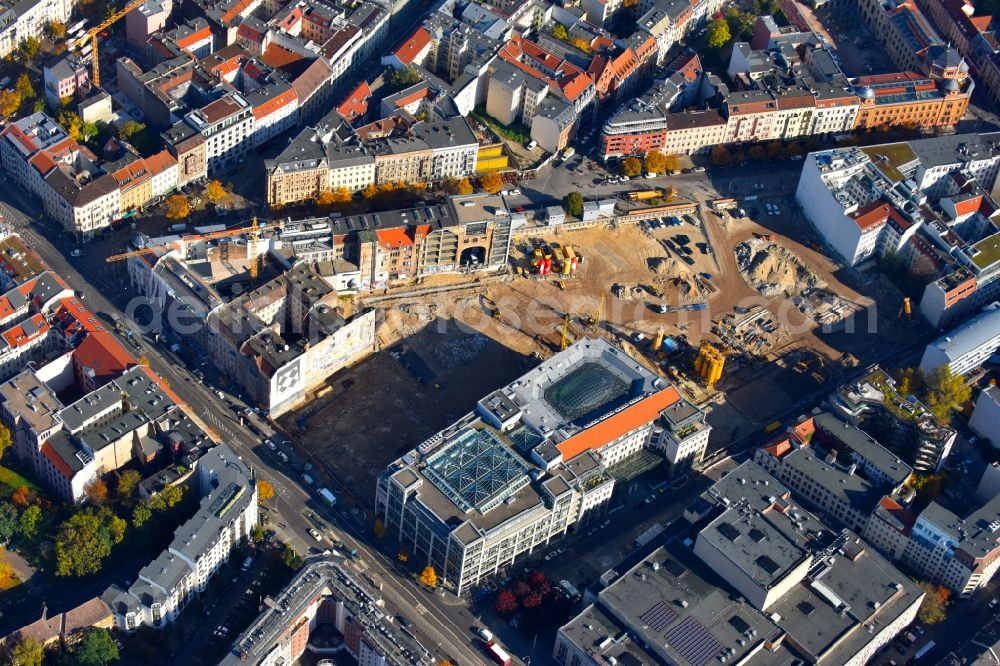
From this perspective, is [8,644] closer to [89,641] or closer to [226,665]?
[89,641]

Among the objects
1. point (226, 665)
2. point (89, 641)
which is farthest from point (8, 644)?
point (226, 665)
